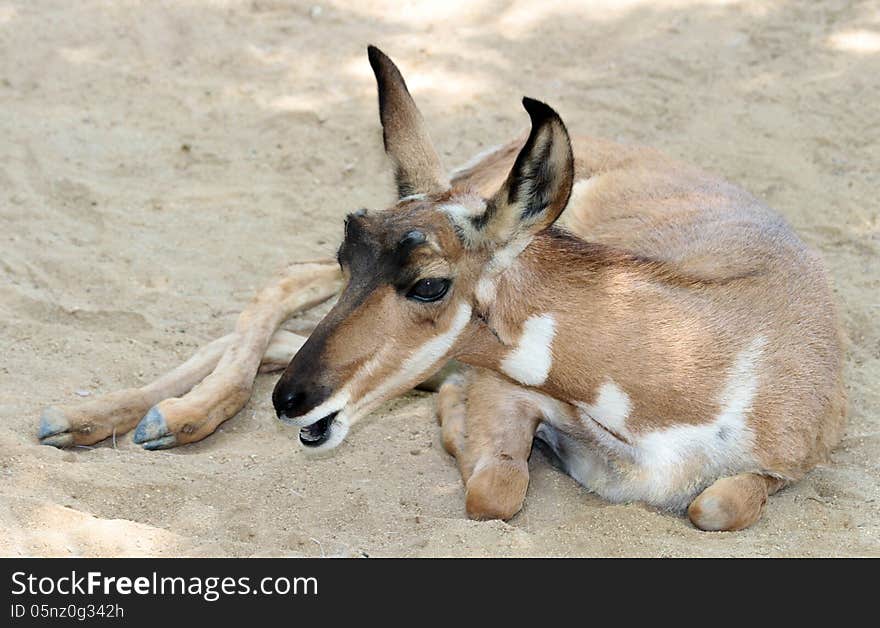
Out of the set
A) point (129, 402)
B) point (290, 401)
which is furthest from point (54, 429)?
point (290, 401)

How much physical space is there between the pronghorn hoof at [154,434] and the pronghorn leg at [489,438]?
1.29m

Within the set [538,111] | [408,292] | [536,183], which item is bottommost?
[408,292]

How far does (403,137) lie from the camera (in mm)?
5141

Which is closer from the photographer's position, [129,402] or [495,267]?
[495,267]

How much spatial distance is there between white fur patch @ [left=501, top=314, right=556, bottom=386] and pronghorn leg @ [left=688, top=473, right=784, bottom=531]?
85 cm

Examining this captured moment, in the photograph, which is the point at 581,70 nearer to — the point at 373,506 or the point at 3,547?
the point at 373,506

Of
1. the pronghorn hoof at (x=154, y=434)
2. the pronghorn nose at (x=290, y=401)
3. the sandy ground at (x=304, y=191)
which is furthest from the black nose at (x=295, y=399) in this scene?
the pronghorn hoof at (x=154, y=434)

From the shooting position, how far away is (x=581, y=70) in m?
9.36

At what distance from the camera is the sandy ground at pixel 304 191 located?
197 inches

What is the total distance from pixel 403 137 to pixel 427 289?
0.91 m

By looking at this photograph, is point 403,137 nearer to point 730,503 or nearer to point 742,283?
point 742,283

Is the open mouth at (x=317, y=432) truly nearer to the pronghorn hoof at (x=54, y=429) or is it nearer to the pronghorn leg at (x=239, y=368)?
the pronghorn leg at (x=239, y=368)

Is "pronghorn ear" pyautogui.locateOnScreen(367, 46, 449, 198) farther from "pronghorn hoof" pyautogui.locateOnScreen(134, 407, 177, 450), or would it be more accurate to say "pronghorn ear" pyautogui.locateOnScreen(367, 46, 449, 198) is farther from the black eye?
"pronghorn hoof" pyautogui.locateOnScreen(134, 407, 177, 450)
